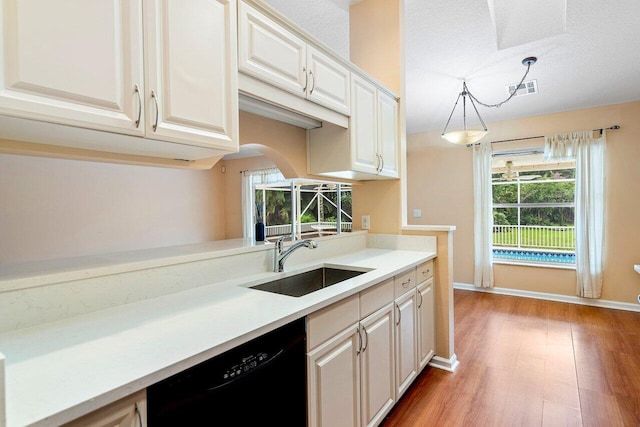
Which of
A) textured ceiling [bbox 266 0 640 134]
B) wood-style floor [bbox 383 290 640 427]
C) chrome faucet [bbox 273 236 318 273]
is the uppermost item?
textured ceiling [bbox 266 0 640 134]

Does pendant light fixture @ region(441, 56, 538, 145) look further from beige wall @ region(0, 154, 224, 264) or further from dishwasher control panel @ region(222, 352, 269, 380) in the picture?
beige wall @ region(0, 154, 224, 264)

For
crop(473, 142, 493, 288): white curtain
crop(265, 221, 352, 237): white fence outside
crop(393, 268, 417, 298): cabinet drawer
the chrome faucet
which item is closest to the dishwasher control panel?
the chrome faucet

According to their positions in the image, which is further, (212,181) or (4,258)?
(212,181)

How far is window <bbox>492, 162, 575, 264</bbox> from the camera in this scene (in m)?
4.20

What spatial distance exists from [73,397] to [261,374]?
522 millimetres

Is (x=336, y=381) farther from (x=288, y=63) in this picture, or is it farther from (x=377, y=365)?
(x=288, y=63)

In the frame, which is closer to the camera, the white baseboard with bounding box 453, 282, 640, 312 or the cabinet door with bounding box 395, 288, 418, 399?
the cabinet door with bounding box 395, 288, 418, 399

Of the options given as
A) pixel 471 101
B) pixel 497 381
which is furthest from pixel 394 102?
pixel 497 381

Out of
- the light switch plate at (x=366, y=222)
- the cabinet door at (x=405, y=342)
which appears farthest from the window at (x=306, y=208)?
the cabinet door at (x=405, y=342)

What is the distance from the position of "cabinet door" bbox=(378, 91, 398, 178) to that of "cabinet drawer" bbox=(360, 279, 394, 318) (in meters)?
0.92

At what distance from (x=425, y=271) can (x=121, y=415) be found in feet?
6.58

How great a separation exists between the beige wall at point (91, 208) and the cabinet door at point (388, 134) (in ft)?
11.4

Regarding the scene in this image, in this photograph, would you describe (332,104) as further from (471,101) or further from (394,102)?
(471,101)

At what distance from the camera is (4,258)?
3203mm
